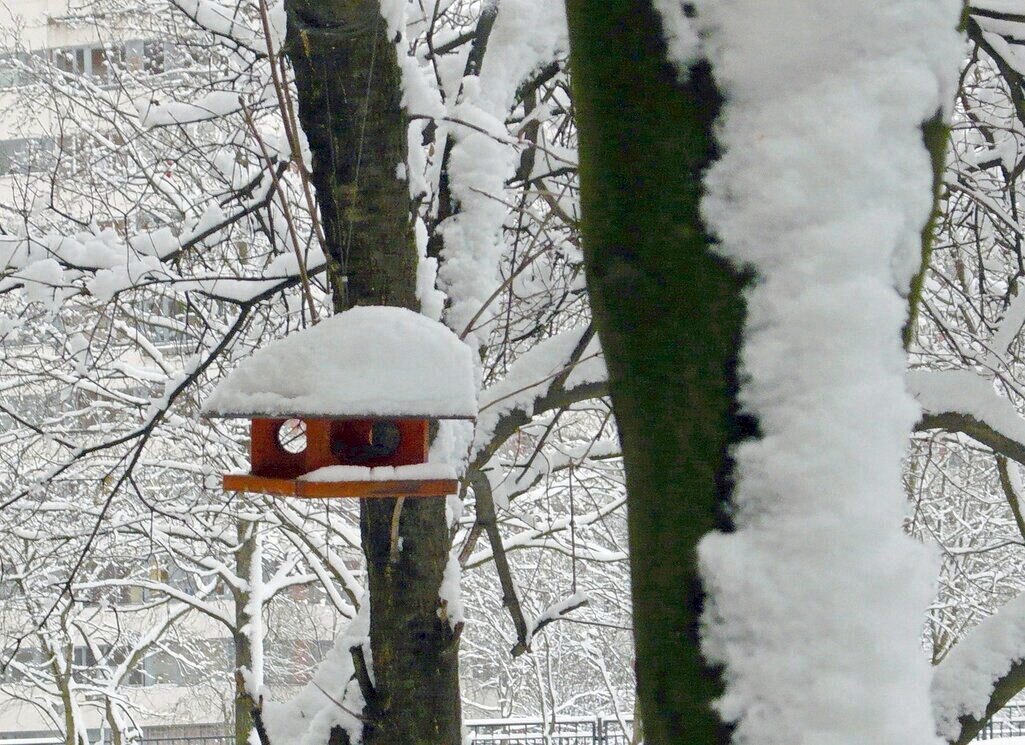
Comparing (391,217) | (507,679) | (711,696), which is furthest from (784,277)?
(507,679)

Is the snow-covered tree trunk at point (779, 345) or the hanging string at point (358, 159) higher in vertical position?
the hanging string at point (358, 159)

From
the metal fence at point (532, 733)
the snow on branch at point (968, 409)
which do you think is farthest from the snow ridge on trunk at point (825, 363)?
the metal fence at point (532, 733)

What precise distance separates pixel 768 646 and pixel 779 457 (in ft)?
0.66

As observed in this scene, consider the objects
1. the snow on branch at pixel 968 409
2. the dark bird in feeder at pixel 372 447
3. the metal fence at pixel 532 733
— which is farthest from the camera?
the metal fence at pixel 532 733

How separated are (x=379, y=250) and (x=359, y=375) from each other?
0.55 metres

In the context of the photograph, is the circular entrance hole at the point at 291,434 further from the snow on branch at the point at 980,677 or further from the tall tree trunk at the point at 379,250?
the snow on branch at the point at 980,677

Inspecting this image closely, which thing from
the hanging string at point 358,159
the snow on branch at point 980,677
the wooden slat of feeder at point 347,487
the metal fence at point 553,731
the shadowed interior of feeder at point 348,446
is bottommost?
the metal fence at point 553,731

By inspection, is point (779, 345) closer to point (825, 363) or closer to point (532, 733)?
point (825, 363)

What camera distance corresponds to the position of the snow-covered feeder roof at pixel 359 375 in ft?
6.66

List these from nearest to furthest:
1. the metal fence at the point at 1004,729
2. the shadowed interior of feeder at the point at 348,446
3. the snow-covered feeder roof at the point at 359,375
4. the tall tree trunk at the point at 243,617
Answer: the snow-covered feeder roof at the point at 359,375 → the shadowed interior of feeder at the point at 348,446 → the tall tree trunk at the point at 243,617 → the metal fence at the point at 1004,729

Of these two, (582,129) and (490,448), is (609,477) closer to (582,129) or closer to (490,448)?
(490,448)

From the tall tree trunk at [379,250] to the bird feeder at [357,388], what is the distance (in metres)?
0.37

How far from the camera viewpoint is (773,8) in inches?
44.6

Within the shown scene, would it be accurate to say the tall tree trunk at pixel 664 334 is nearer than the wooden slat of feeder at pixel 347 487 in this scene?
Yes
